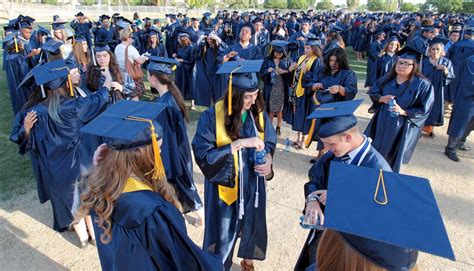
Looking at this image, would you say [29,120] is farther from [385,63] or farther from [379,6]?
[379,6]

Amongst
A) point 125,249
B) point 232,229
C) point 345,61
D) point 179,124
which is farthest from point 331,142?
point 345,61

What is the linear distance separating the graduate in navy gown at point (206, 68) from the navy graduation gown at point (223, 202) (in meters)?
5.15

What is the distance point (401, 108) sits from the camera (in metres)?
4.28

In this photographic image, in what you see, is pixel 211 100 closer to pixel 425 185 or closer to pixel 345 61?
pixel 345 61

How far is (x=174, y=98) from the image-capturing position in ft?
11.7

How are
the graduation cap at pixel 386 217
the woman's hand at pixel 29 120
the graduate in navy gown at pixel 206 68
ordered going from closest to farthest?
the graduation cap at pixel 386 217 < the woman's hand at pixel 29 120 < the graduate in navy gown at pixel 206 68

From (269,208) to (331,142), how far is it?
222 cm

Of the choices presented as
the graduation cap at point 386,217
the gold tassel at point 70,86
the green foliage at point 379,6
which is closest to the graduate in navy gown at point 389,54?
the gold tassel at point 70,86

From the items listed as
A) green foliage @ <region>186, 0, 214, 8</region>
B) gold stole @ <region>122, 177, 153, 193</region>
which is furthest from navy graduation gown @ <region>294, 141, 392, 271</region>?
green foliage @ <region>186, 0, 214, 8</region>

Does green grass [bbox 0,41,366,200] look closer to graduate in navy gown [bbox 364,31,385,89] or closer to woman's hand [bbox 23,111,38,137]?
woman's hand [bbox 23,111,38,137]

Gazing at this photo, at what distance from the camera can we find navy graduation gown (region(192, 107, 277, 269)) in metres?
2.71

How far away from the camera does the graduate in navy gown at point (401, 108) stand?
4.16 metres

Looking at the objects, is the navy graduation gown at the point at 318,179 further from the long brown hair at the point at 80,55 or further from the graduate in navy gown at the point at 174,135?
the long brown hair at the point at 80,55

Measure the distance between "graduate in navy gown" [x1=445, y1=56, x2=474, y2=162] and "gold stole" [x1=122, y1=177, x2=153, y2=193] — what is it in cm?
592
